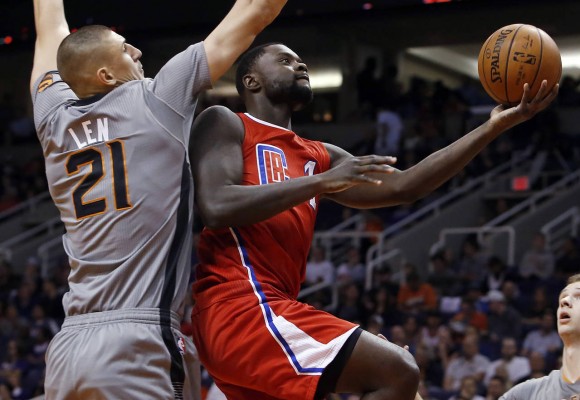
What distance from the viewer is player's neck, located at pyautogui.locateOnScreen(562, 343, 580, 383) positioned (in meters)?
4.22

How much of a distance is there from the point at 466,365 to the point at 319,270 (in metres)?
3.94

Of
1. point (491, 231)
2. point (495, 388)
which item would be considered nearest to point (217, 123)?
point (495, 388)

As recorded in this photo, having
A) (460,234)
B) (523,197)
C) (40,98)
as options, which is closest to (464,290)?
(460,234)

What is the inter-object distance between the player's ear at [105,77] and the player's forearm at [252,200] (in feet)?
1.72

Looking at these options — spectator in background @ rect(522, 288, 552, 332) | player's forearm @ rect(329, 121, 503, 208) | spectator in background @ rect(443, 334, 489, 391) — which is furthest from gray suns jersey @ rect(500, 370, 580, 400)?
spectator in background @ rect(522, 288, 552, 332)

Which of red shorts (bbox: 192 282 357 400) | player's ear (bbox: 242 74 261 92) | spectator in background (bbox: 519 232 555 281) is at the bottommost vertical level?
spectator in background (bbox: 519 232 555 281)

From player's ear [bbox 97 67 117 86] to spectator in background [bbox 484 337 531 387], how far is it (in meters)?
6.81

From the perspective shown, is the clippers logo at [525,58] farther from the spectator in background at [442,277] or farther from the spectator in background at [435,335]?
the spectator in background at [442,277]

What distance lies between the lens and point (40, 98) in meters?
4.09

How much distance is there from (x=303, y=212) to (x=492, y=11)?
16.8m

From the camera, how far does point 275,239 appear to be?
4.00m

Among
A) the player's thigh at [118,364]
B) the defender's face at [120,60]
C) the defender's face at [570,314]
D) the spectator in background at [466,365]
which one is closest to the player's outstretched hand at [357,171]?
the player's thigh at [118,364]

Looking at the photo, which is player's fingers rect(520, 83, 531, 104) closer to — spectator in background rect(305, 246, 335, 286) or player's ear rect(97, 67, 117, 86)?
player's ear rect(97, 67, 117, 86)

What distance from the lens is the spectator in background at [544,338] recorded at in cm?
1055
